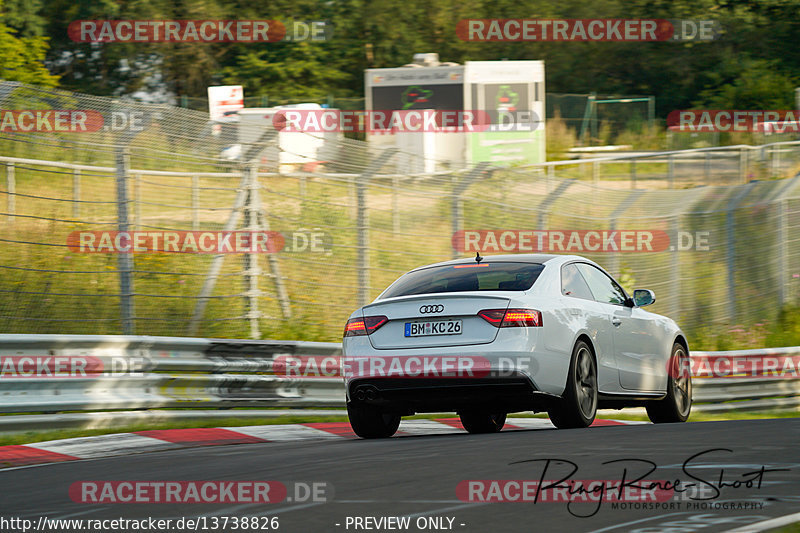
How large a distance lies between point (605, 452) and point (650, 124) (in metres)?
33.9

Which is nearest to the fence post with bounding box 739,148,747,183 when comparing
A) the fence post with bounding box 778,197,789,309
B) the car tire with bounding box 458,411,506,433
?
the fence post with bounding box 778,197,789,309

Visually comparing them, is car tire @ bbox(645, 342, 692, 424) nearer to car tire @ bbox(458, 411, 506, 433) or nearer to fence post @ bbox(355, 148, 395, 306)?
car tire @ bbox(458, 411, 506, 433)

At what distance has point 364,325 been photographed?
28.8 ft

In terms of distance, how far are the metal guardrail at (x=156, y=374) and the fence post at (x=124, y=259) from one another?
851mm

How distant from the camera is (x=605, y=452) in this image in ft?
22.5

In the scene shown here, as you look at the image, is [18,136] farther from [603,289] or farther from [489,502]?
[489,502]

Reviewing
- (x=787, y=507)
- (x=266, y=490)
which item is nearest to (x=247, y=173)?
(x=266, y=490)

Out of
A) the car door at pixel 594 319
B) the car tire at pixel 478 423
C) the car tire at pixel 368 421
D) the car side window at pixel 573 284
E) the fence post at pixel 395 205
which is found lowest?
the car tire at pixel 478 423

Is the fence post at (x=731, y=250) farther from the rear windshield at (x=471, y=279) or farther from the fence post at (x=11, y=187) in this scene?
the fence post at (x=11, y=187)

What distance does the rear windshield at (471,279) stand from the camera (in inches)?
346

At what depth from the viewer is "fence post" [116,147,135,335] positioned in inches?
447

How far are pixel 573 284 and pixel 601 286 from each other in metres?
0.75

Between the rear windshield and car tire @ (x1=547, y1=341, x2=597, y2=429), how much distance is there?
2.16 feet

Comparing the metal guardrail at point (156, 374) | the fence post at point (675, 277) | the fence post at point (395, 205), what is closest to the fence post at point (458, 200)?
the fence post at point (395, 205)
